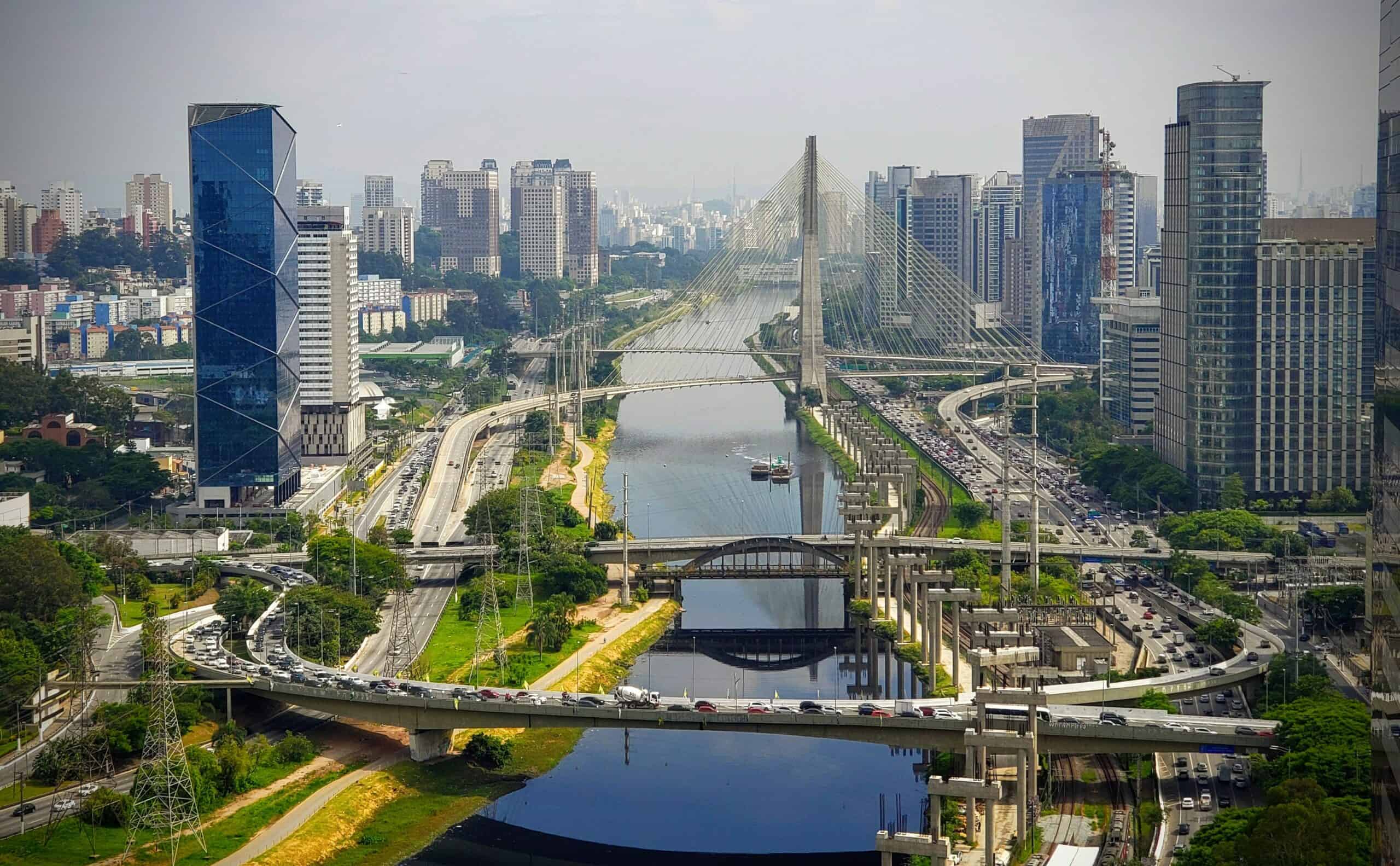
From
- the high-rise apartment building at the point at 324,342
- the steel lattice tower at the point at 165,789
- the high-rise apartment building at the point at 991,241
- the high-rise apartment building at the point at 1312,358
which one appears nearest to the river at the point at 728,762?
the steel lattice tower at the point at 165,789

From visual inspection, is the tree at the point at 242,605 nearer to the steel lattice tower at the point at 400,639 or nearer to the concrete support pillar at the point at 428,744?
the steel lattice tower at the point at 400,639

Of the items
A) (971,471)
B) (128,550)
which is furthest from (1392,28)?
(971,471)

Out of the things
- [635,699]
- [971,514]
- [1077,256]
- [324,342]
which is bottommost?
[635,699]

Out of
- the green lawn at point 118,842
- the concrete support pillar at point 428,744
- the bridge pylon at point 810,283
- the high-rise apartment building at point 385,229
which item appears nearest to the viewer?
the green lawn at point 118,842

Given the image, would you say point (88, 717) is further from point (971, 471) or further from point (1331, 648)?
point (971, 471)

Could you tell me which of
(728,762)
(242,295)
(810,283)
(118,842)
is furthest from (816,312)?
(118,842)

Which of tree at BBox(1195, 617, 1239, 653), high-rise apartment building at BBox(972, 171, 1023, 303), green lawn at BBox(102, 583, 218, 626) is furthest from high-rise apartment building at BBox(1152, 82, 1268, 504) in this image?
high-rise apartment building at BBox(972, 171, 1023, 303)

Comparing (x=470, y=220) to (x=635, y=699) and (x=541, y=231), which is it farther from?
(x=635, y=699)
